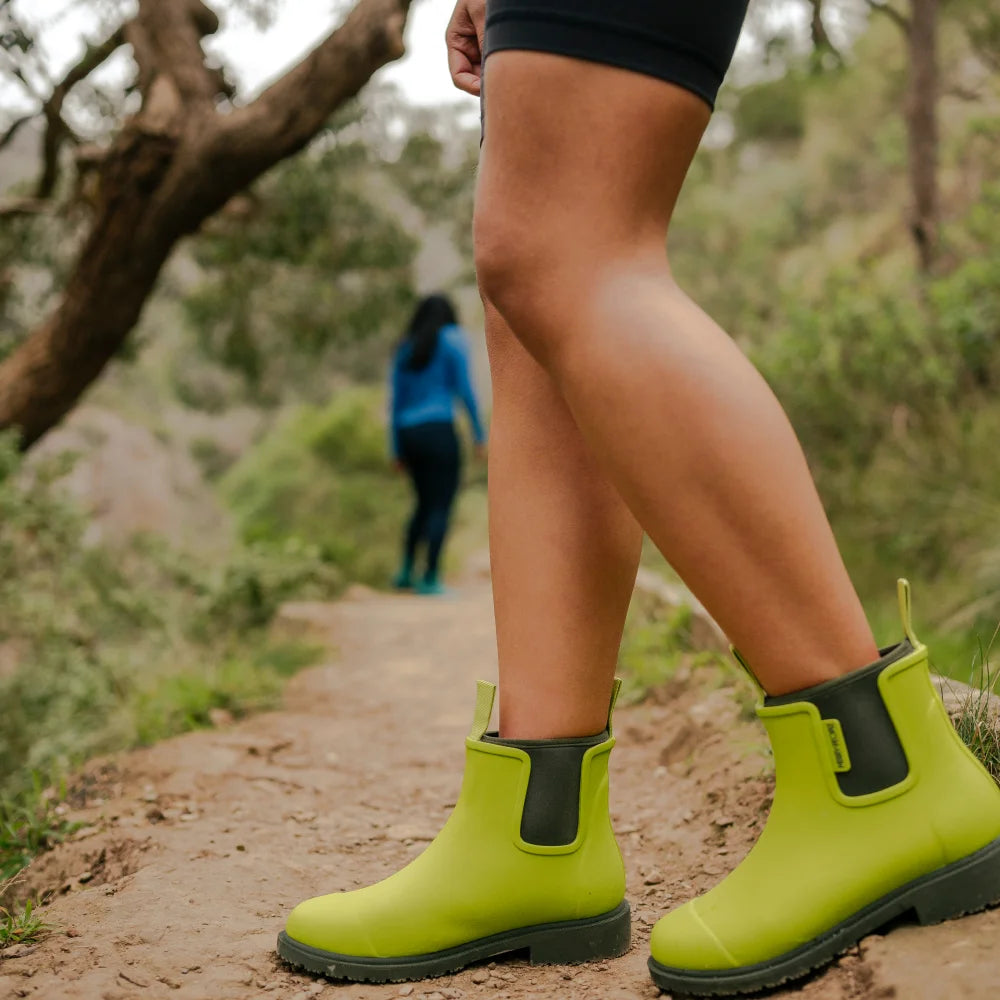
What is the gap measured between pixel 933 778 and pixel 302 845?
1142 mm

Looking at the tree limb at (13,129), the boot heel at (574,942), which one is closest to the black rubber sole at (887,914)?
the boot heel at (574,942)

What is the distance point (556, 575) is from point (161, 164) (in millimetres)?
3794

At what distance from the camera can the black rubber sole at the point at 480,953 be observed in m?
1.10

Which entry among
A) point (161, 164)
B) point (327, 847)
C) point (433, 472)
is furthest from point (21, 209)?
point (327, 847)

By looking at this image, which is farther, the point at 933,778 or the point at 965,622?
the point at 965,622

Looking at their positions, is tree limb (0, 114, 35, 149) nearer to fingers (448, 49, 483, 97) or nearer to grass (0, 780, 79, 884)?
grass (0, 780, 79, 884)

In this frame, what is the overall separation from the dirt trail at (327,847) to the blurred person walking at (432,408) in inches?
135

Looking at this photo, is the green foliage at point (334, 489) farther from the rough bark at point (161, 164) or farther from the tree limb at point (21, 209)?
the rough bark at point (161, 164)

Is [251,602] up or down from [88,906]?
up

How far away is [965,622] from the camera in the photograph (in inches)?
120

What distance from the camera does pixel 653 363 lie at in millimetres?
912

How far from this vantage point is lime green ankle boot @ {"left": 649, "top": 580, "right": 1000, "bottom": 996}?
0.91m

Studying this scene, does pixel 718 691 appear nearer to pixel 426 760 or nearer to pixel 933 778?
pixel 426 760

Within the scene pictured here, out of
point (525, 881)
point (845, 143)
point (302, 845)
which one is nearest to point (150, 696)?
point (302, 845)
